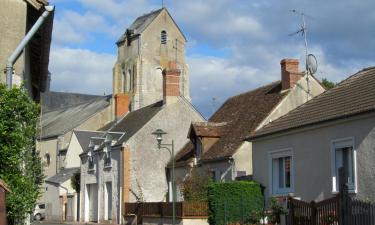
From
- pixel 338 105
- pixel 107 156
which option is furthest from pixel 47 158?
pixel 338 105

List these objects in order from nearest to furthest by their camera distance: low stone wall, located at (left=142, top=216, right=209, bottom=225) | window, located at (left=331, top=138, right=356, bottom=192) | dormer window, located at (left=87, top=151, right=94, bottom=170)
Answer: window, located at (left=331, top=138, right=356, bottom=192) → low stone wall, located at (left=142, top=216, right=209, bottom=225) → dormer window, located at (left=87, top=151, right=94, bottom=170)

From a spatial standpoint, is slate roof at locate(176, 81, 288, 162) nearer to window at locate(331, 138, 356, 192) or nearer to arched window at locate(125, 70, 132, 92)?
window at locate(331, 138, 356, 192)

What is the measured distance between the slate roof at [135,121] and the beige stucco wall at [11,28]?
23.5 m

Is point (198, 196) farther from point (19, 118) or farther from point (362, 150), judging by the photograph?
point (19, 118)

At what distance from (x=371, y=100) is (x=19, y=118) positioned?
12.3 metres

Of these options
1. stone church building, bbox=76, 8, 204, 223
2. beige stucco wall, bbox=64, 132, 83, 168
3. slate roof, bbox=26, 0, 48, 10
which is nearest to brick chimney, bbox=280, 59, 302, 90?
stone church building, bbox=76, 8, 204, 223

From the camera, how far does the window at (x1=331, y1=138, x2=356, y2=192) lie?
2080 cm

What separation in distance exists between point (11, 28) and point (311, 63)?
1868 cm

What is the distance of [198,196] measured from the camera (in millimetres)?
31766

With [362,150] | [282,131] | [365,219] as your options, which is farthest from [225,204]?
A: [365,219]

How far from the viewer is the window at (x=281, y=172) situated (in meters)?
24.5

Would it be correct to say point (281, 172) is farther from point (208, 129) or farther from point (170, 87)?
point (170, 87)

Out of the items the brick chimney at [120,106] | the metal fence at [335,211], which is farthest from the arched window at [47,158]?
the metal fence at [335,211]

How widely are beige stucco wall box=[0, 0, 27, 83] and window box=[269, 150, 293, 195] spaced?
38.5ft
